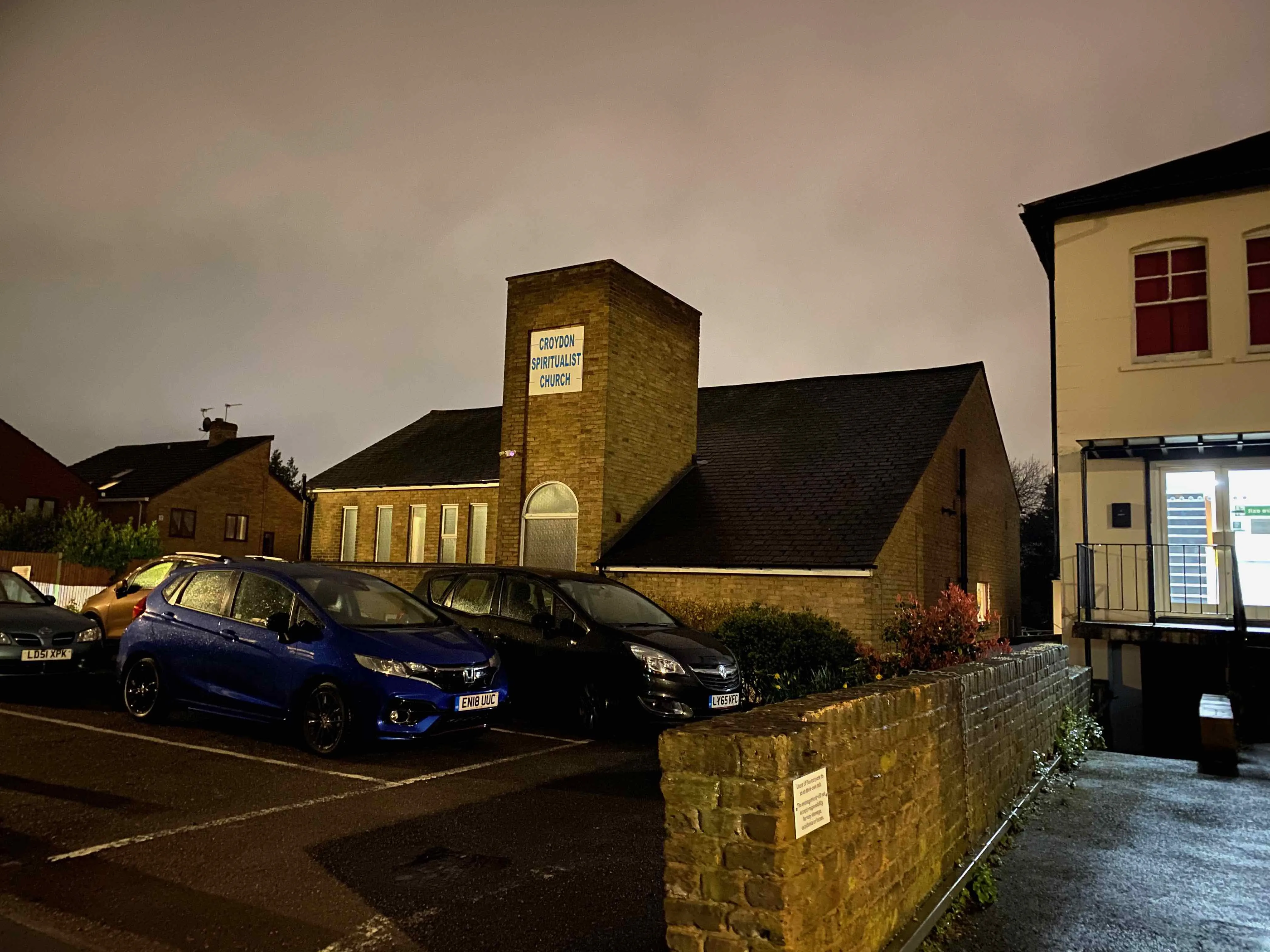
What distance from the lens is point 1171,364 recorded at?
13.8m

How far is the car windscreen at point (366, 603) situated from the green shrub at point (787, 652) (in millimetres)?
4912

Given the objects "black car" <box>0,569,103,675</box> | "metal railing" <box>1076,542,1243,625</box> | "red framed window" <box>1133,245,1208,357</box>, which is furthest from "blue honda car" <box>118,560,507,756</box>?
"red framed window" <box>1133,245,1208,357</box>

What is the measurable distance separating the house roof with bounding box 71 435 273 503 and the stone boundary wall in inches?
1513

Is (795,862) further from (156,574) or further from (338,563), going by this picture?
(338,563)

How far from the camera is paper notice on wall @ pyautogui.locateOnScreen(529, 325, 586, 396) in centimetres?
1784

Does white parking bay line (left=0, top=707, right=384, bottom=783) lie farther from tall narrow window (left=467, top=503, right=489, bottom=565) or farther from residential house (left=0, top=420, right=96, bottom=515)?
residential house (left=0, top=420, right=96, bottom=515)

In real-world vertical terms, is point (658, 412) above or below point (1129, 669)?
above

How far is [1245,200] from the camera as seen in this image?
44.6 ft

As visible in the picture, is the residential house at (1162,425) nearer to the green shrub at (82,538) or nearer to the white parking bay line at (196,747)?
the white parking bay line at (196,747)

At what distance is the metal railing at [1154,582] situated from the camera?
1326cm

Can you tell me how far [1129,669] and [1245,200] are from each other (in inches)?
284

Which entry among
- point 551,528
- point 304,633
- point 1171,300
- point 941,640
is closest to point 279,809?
point 304,633

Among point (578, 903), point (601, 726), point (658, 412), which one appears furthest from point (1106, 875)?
point (658, 412)

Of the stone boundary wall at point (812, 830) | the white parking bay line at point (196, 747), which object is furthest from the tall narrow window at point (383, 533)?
the stone boundary wall at point (812, 830)
